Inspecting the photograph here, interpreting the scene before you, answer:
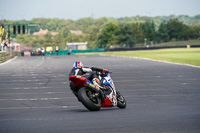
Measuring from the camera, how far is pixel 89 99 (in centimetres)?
1171

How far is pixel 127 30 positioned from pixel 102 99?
572ft

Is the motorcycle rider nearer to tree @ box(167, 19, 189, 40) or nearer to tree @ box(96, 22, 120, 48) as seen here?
tree @ box(96, 22, 120, 48)

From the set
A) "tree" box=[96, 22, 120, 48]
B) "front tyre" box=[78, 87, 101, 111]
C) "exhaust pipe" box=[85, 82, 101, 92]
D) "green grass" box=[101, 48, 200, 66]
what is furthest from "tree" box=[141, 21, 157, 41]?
"exhaust pipe" box=[85, 82, 101, 92]

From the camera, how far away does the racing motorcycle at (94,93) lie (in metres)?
11.6

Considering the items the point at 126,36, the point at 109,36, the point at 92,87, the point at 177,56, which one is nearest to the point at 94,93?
the point at 92,87

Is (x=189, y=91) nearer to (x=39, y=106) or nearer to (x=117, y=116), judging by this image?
(x=39, y=106)

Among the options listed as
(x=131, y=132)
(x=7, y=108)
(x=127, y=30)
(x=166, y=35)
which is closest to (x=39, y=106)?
(x=7, y=108)

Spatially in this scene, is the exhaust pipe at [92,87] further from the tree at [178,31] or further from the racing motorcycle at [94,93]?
the tree at [178,31]

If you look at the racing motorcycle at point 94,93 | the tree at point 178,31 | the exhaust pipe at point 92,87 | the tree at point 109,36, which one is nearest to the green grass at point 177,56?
the racing motorcycle at point 94,93

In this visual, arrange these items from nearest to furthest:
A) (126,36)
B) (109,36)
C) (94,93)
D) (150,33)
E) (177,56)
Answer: (94,93) < (177,56) < (126,36) < (109,36) < (150,33)

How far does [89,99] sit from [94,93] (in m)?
0.28

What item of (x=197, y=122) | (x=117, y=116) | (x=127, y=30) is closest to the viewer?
(x=197, y=122)

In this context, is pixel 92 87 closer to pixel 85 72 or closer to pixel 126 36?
pixel 85 72

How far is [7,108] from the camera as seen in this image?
14109mm
